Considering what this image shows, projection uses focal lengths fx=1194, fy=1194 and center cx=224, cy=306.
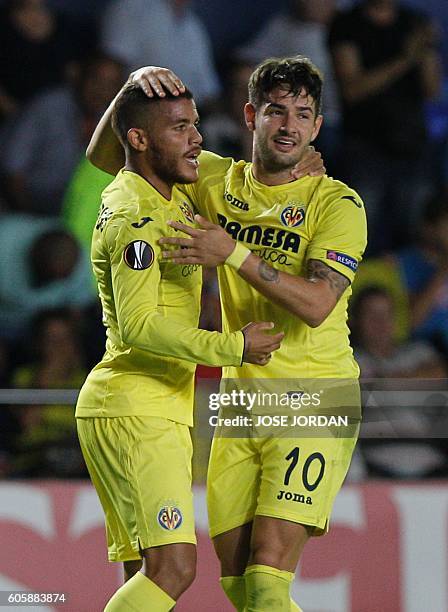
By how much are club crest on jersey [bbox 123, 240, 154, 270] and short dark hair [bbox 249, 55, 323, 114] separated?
708mm

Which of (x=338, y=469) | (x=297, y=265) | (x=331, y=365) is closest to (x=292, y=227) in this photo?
(x=297, y=265)

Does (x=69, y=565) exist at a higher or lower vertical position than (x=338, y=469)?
lower

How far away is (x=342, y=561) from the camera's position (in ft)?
16.0

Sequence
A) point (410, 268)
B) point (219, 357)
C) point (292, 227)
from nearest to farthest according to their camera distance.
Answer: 1. point (219, 357)
2. point (292, 227)
3. point (410, 268)

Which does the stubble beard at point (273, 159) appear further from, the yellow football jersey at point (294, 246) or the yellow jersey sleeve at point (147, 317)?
the yellow jersey sleeve at point (147, 317)

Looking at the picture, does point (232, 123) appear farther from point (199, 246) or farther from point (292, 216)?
point (199, 246)

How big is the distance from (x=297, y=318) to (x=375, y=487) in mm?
1446

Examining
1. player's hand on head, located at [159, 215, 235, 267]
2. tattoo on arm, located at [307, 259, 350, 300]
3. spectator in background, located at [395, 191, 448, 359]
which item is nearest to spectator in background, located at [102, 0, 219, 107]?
spectator in background, located at [395, 191, 448, 359]

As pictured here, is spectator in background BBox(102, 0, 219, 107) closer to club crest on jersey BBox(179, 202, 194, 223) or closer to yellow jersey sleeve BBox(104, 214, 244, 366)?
club crest on jersey BBox(179, 202, 194, 223)

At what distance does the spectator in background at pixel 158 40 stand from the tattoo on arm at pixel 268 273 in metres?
3.51

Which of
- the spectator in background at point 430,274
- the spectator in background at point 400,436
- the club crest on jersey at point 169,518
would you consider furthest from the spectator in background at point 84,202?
the club crest on jersey at point 169,518

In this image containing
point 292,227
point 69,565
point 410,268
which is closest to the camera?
point 292,227

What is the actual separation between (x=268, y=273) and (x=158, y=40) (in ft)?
12.0

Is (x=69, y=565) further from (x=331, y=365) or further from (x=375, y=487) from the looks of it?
(x=331, y=365)
